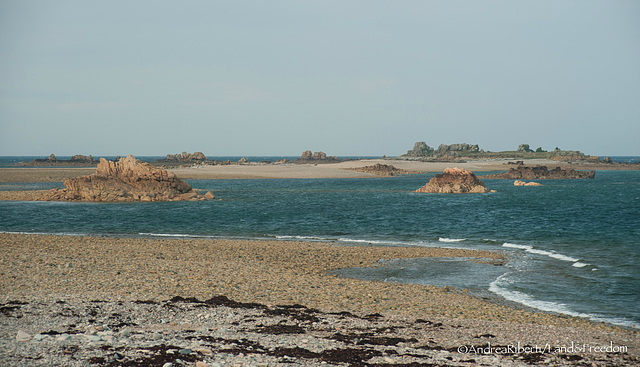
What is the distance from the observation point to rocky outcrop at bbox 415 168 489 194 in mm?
66312

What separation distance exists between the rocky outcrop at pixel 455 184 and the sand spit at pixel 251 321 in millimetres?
50465

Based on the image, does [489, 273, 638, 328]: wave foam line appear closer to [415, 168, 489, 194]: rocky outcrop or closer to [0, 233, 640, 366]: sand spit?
[0, 233, 640, 366]: sand spit

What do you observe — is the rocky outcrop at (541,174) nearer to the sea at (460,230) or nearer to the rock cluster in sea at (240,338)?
the sea at (460,230)

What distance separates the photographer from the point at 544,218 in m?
38.7

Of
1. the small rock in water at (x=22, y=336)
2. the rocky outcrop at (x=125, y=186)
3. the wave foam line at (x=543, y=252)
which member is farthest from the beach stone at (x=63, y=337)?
the rocky outcrop at (x=125, y=186)

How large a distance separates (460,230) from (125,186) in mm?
38070

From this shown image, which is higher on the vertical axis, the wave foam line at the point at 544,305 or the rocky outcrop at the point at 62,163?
the rocky outcrop at the point at 62,163

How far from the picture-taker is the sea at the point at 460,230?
55.0ft

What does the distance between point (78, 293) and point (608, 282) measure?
18277 mm

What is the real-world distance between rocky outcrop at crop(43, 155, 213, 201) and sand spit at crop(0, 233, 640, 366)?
3380 cm

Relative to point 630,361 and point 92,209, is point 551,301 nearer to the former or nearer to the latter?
point 630,361

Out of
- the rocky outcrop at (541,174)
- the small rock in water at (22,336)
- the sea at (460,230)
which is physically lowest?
the sea at (460,230)

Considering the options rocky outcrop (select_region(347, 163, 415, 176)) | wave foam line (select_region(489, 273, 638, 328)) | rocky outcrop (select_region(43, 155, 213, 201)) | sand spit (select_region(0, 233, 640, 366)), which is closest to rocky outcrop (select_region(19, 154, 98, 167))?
rocky outcrop (select_region(347, 163, 415, 176))

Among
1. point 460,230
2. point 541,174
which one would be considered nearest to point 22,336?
point 460,230
